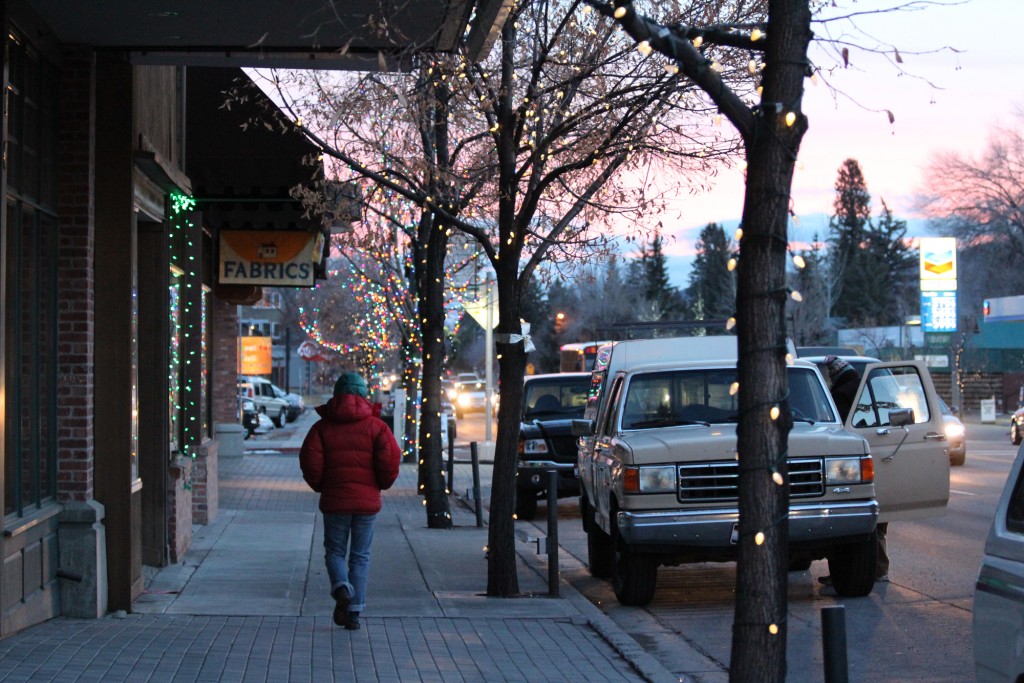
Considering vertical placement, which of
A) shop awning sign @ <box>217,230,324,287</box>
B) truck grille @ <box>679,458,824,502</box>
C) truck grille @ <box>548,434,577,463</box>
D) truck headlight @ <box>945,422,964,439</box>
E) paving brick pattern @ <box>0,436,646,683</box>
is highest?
shop awning sign @ <box>217,230,324,287</box>

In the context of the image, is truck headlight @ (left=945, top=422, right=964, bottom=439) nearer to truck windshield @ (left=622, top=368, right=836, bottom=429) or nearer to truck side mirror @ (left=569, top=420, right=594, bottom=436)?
truck windshield @ (left=622, top=368, right=836, bottom=429)

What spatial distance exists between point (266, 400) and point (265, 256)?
34889 millimetres

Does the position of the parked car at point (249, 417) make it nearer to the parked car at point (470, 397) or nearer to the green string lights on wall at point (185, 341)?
the parked car at point (470, 397)

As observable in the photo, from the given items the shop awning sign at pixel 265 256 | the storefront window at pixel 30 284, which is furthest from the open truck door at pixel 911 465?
the shop awning sign at pixel 265 256

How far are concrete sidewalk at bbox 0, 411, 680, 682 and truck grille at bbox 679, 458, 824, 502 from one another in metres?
1.22

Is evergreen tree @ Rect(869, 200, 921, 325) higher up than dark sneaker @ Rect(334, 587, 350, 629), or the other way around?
evergreen tree @ Rect(869, 200, 921, 325)

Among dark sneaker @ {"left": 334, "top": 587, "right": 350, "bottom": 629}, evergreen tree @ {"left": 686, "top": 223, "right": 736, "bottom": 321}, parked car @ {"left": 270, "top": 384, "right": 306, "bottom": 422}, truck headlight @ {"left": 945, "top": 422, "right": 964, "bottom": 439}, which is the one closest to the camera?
dark sneaker @ {"left": 334, "top": 587, "right": 350, "bottom": 629}

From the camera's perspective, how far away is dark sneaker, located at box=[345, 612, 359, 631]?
8.69 m

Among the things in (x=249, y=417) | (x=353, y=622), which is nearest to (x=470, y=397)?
(x=249, y=417)

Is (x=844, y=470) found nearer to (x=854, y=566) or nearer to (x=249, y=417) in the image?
(x=854, y=566)

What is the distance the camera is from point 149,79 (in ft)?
35.0

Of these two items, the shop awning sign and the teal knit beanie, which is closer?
the teal knit beanie

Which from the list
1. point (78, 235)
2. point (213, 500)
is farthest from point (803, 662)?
point (213, 500)

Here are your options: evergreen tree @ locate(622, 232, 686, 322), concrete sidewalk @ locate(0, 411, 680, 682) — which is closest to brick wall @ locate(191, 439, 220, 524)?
concrete sidewalk @ locate(0, 411, 680, 682)
